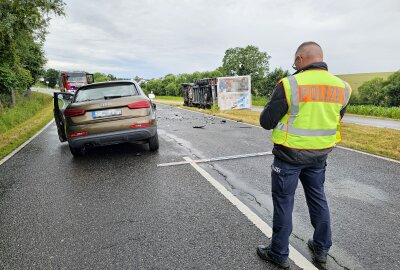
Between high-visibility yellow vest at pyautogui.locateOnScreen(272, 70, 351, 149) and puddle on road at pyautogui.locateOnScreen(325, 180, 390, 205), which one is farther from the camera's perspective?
puddle on road at pyautogui.locateOnScreen(325, 180, 390, 205)

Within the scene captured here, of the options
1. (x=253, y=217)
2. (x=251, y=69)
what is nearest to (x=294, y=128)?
(x=253, y=217)

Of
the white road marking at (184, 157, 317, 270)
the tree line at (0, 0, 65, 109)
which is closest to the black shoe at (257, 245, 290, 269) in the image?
the white road marking at (184, 157, 317, 270)

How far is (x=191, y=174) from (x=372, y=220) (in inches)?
115

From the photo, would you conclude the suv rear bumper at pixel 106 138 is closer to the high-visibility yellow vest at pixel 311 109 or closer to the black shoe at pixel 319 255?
the high-visibility yellow vest at pixel 311 109

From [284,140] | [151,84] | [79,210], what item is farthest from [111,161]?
[151,84]

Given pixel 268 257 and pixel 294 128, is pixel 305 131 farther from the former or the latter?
pixel 268 257

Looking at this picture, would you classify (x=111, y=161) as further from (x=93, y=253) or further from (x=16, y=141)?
(x=16, y=141)

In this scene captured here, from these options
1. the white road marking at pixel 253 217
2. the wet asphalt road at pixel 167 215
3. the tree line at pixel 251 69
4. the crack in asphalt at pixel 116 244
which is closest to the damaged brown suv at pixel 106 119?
the wet asphalt road at pixel 167 215

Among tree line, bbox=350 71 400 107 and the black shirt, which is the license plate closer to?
the black shirt

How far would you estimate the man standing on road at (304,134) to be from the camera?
7.85 ft

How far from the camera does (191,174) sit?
536cm

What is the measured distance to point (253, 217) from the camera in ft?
11.5

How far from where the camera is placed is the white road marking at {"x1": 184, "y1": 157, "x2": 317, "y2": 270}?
263cm

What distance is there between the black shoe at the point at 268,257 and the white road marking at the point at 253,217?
12cm
